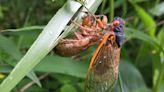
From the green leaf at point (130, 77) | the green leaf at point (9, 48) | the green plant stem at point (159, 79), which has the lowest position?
the green plant stem at point (159, 79)

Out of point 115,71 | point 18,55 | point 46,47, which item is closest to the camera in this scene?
point 46,47

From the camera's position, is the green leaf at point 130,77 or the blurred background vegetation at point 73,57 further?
the green leaf at point 130,77

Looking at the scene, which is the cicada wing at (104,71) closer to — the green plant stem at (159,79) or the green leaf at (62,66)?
the green leaf at (62,66)

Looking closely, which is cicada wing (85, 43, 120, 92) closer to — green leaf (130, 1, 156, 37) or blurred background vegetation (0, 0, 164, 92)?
blurred background vegetation (0, 0, 164, 92)

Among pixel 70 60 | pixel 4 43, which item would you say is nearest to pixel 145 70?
pixel 70 60

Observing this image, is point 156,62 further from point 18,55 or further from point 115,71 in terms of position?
point 18,55

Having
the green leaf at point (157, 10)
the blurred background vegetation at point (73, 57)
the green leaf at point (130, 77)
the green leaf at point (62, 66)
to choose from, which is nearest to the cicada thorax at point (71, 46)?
the blurred background vegetation at point (73, 57)
